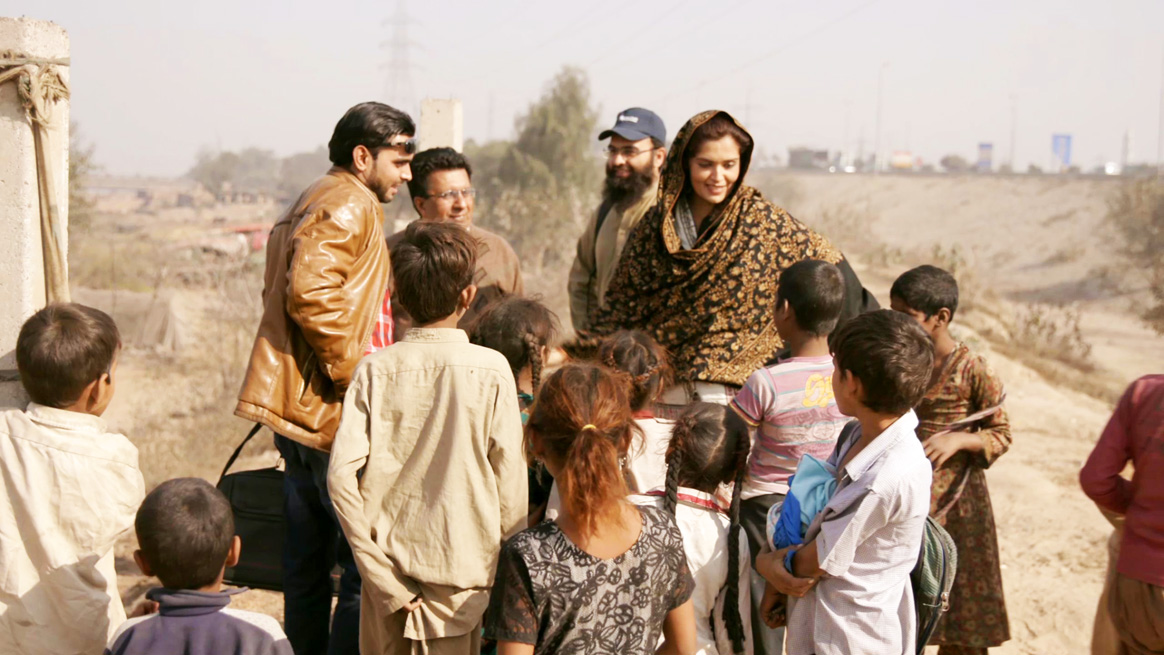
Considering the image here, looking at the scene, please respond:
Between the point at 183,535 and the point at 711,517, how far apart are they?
1.40m

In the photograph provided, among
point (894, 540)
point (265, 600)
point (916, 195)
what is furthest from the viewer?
point (916, 195)

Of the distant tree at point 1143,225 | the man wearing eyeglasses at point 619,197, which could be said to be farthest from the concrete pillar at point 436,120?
the distant tree at point 1143,225

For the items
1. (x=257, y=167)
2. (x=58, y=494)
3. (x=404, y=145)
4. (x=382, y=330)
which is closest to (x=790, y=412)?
(x=382, y=330)

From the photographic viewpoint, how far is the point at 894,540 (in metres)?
2.42

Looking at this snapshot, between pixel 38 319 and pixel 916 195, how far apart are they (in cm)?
5320

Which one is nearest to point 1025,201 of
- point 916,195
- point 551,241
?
point 916,195

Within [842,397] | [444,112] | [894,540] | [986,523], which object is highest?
[444,112]

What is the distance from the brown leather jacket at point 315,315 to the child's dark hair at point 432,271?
0.52 meters

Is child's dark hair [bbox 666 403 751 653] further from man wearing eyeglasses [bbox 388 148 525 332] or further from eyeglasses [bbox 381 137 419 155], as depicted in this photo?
man wearing eyeglasses [bbox 388 148 525 332]

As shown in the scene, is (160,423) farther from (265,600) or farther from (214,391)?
(265,600)

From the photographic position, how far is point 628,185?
478cm

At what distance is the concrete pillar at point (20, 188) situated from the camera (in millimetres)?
3018

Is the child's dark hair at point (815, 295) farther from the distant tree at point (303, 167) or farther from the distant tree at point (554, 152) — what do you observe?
the distant tree at point (303, 167)

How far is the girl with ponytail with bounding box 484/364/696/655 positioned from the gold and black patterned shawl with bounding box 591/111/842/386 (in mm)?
1385
